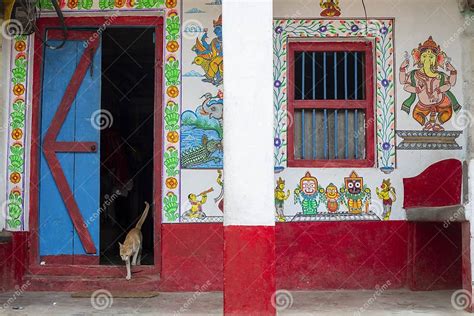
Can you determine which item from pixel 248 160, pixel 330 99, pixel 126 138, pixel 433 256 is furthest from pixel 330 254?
pixel 126 138

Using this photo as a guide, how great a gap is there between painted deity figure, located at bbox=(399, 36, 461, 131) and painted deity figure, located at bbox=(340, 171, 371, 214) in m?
0.95

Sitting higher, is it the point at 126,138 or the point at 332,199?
the point at 126,138

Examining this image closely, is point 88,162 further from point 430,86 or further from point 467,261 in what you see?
point 467,261

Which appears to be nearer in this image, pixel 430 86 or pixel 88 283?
pixel 88 283

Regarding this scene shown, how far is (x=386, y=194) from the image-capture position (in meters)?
7.35

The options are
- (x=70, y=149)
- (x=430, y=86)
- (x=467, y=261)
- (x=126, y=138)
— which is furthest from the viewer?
(x=126, y=138)

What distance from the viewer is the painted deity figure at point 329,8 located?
24.6 feet

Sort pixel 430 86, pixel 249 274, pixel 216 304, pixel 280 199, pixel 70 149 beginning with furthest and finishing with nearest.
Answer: pixel 70 149 → pixel 430 86 → pixel 280 199 → pixel 216 304 → pixel 249 274

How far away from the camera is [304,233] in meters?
7.29

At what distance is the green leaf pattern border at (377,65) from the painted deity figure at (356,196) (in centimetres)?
31

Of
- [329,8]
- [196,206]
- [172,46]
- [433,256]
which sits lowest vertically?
[433,256]

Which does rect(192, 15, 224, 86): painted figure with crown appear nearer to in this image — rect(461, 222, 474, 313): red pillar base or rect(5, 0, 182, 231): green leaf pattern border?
rect(5, 0, 182, 231): green leaf pattern border

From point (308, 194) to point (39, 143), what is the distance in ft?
9.89

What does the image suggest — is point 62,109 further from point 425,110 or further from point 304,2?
point 425,110
